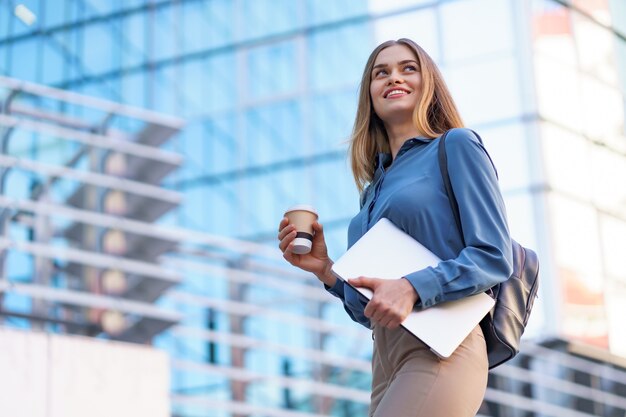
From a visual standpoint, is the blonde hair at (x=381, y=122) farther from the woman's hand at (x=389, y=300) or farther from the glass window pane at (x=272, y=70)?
the glass window pane at (x=272, y=70)

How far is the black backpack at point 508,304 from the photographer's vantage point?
2916 mm

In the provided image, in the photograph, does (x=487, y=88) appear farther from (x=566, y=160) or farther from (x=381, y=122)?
(x=381, y=122)

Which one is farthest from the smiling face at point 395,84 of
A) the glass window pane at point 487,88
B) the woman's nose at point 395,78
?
the glass window pane at point 487,88

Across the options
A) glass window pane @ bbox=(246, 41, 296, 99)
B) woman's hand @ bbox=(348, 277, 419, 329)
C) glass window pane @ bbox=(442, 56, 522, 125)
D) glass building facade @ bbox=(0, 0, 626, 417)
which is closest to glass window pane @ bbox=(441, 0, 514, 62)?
glass building facade @ bbox=(0, 0, 626, 417)

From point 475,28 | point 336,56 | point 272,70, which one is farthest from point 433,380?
point 272,70

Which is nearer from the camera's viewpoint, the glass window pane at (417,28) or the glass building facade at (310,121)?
the glass building facade at (310,121)

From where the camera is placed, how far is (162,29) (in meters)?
32.9

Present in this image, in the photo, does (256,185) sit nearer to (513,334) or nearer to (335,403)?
(335,403)

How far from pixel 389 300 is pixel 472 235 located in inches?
10.5

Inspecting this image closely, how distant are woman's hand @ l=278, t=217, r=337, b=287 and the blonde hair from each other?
0.66ft

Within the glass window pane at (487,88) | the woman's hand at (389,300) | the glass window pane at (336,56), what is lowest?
the woman's hand at (389,300)

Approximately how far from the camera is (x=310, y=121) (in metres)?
30.2

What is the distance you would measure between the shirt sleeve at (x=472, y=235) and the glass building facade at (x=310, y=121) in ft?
41.8

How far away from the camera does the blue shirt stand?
280 cm
